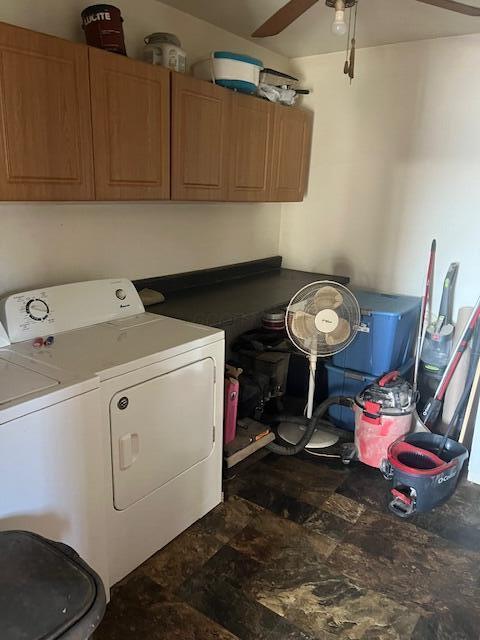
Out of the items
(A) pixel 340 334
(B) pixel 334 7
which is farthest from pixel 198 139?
(A) pixel 340 334

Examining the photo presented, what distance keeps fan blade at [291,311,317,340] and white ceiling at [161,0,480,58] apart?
4.85ft

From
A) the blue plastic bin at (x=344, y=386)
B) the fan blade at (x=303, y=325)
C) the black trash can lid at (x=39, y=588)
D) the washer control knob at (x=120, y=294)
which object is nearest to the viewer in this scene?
the black trash can lid at (x=39, y=588)

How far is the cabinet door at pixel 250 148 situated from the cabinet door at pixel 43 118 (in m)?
0.97

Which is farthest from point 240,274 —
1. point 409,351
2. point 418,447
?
point 418,447

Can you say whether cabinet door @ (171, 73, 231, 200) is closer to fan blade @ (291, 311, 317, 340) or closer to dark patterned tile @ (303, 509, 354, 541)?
fan blade @ (291, 311, 317, 340)

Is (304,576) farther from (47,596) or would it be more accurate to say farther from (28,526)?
(47,596)

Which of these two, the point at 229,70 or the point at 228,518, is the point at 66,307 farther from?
the point at 229,70

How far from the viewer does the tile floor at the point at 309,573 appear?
1.68m

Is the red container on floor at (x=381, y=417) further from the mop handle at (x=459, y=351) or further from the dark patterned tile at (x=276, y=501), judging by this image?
the dark patterned tile at (x=276, y=501)

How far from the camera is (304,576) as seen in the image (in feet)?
6.23

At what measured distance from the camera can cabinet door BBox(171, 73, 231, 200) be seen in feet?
7.39

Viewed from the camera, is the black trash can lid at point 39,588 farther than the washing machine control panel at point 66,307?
No

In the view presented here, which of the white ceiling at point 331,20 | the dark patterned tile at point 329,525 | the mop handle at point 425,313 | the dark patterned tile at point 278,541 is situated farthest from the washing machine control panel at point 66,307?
the mop handle at point 425,313

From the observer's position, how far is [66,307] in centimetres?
203
